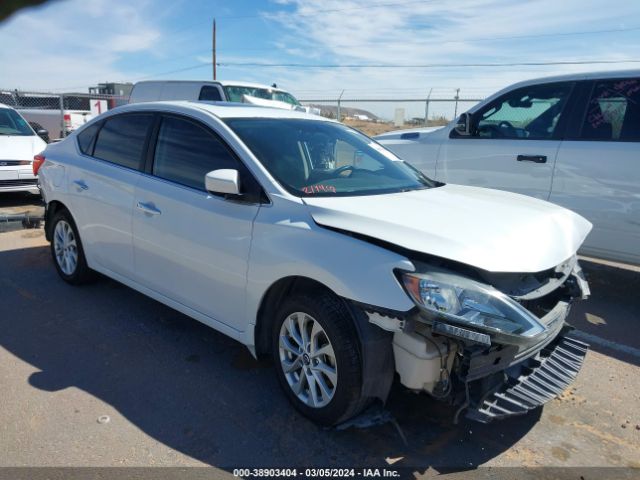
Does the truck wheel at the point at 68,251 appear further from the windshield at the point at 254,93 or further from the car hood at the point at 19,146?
the windshield at the point at 254,93

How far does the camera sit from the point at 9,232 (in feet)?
23.6

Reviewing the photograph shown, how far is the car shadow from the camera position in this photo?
279 centimetres

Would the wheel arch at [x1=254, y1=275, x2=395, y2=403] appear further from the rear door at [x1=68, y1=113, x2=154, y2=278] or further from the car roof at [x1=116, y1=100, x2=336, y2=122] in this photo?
the rear door at [x1=68, y1=113, x2=154, y2=278]

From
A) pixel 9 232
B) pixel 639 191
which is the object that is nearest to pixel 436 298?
pixel 639 191

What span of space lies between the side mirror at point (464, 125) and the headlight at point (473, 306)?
3752mm

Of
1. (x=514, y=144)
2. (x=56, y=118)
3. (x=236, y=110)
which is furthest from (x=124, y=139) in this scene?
(x=56, y=118)

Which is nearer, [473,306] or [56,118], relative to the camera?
[473,306]

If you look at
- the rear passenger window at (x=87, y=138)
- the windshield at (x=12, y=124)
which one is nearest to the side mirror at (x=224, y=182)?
the rear passenger window at (x=87, y=138)

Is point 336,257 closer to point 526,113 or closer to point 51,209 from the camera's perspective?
point 51,209

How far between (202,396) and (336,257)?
1340 mm

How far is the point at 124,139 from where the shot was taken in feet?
14.3

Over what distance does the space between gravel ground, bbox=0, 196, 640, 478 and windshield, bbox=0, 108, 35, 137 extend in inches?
262

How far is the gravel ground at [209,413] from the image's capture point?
275 cm

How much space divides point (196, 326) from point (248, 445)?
1.64 metres
